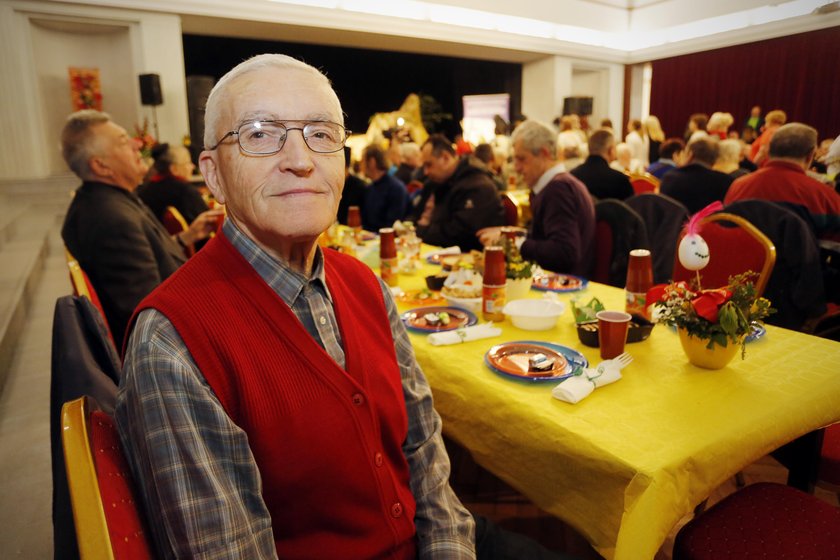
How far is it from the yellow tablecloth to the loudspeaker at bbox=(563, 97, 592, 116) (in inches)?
424

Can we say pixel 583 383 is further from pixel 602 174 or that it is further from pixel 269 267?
pixel 602 174

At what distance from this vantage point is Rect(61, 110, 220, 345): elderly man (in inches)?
83.7

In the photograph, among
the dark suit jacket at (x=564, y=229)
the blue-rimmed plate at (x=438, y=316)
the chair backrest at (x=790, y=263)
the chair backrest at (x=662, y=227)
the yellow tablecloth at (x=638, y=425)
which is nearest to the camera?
the yellow tablecloth at (x=638, y=425)

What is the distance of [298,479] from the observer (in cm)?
89

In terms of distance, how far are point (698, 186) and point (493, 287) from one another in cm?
313

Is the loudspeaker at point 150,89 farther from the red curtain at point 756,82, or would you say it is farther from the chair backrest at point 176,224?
the red curtain at point 756,82

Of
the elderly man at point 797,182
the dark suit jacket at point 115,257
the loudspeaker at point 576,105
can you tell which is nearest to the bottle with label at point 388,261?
the dark suit jacket at point 115,257

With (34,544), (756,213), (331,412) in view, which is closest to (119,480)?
(331,412)

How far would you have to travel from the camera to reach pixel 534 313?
1.75 metres

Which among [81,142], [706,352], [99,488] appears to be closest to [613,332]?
[706,352]

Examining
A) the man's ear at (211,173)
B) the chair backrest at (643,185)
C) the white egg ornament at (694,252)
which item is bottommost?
the chair backrest at (643,185)

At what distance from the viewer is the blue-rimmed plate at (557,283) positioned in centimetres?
214

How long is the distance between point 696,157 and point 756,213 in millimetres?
1919

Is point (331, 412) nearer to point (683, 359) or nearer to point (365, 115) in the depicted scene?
point (683, 359)
